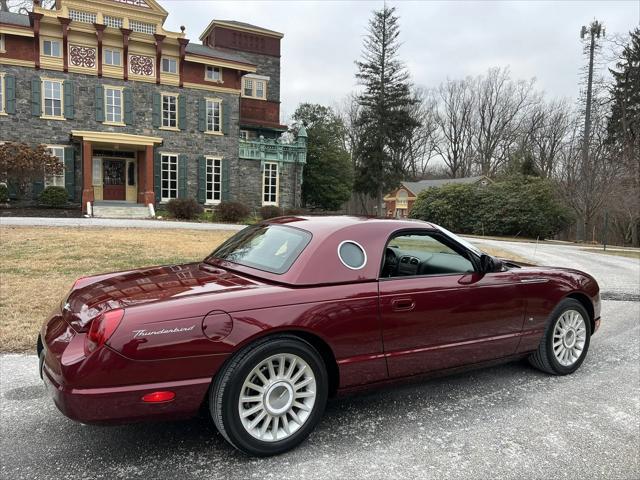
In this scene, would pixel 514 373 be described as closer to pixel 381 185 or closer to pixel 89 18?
pixel 89 18

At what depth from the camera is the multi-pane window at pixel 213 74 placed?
2798 centimetres

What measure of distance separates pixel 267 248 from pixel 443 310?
4.48ft

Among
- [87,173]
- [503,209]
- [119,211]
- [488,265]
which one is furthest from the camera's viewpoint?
[503,209]

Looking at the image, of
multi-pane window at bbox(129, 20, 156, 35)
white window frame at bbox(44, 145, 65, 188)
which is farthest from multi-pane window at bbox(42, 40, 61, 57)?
white window frame at bbox(44, 145, 65, 188)

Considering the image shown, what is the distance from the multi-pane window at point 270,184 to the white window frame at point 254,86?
6029 millimetres

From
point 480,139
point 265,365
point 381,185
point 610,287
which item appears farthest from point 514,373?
point 480,139

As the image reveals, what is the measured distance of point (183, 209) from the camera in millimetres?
23047

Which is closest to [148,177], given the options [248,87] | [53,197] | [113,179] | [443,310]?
[113,179]

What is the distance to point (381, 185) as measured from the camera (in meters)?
41.7

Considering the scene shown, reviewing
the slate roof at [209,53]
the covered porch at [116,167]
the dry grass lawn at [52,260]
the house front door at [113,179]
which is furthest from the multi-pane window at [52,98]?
the dry grass lawn at [52,260]

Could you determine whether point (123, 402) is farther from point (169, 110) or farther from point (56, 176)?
point (169, 110)

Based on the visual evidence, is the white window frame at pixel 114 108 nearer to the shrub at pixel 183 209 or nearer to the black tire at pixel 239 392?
the shrub at pixel 183 209

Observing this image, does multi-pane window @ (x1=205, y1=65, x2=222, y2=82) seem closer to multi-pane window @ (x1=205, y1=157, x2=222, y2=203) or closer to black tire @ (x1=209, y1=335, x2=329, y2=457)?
multi-pane window @ (x1=205, y1=157, x2=222, y2=203)

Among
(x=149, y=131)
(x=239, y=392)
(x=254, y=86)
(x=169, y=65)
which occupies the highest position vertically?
(x=254, y=86)
